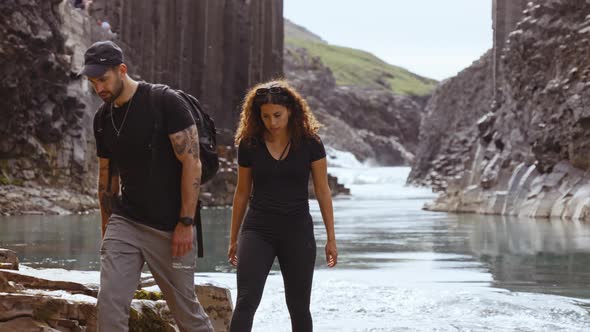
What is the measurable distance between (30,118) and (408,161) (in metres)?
104

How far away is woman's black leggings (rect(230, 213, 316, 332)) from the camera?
17.6 ft

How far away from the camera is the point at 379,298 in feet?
30.8

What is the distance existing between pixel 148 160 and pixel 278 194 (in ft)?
2.60

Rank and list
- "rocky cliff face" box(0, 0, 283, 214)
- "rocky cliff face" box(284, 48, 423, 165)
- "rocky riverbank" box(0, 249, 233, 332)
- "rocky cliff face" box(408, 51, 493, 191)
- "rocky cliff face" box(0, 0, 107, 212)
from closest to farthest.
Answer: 1. "rocky riverbank" box(0, 249, 233, 332)
2. "rocky cliff face" box(0, 0, 283, 214)
3. "rocky cliff face" box(0, 0, 107, 212)
4. "rocky cliff face" box(408, 51, 493, 191)
5. "rocky cliff face" box(284, 48, 423, 165)

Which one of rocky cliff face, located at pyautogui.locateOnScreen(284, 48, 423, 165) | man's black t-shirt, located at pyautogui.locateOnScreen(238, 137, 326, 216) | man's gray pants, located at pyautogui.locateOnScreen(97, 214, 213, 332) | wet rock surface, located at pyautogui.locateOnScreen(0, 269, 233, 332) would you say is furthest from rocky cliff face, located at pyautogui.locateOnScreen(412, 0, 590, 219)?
rocky cliff face, located at pyautogui.locateOnScreen(284, 48, 423, 165)

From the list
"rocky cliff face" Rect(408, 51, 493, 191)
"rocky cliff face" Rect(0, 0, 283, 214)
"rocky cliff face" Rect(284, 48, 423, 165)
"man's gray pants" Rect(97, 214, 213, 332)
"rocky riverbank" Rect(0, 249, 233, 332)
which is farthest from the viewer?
"rocky cliff face" Rect(284, 48, 423, 165)

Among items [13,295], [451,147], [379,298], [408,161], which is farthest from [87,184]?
[408,161]

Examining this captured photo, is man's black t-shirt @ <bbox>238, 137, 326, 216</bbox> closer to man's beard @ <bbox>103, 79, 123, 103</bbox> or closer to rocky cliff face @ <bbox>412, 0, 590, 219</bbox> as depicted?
man's beard @ <bbox>103, 79, 123, 103</bbox>

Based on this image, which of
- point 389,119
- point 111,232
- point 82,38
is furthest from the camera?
point 389,119

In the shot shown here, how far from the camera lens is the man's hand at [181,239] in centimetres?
491

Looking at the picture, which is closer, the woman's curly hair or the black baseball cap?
the black baseball cap

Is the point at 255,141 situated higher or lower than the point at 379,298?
higher

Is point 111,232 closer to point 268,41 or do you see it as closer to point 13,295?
point 13,295

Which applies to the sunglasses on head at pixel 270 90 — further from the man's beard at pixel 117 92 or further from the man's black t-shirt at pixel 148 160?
the man's beard at pixel 117 92
